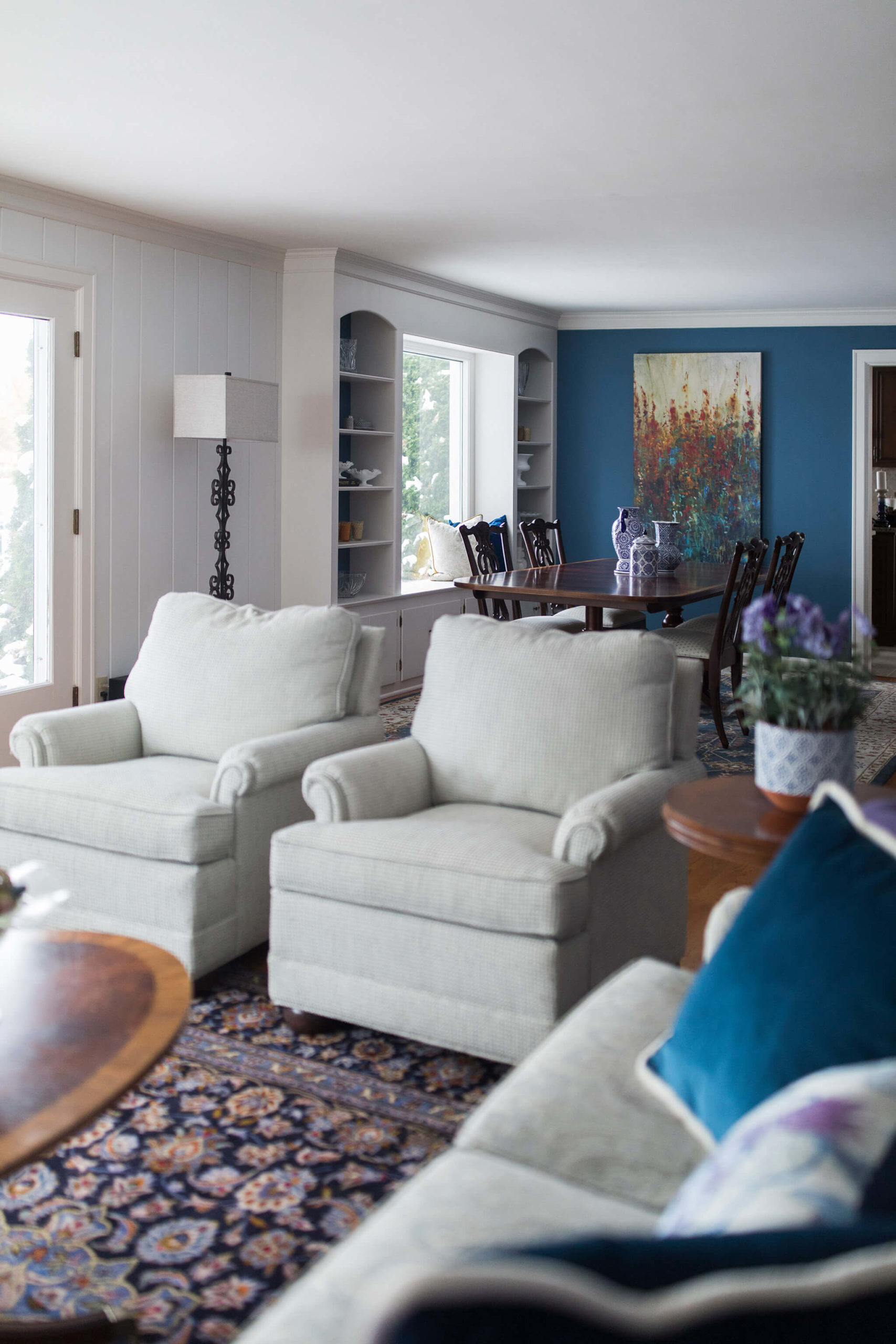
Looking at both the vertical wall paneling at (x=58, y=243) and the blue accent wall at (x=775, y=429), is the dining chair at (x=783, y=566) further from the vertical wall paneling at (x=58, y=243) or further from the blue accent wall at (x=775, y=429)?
the vertical wall paneling at (x=58, y=243)

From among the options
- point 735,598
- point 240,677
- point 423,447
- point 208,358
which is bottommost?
point 240,677

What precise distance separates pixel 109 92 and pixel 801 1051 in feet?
12.5

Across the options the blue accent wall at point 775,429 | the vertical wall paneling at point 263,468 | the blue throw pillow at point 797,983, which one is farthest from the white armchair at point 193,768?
the blue accent wall at point 775,429

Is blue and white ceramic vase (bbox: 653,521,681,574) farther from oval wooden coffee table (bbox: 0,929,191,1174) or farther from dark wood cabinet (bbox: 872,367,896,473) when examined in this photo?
oval wooden coffee table (bbox: 0,929,191,1174)

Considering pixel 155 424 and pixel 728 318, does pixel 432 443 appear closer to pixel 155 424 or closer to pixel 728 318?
pixel 728 318

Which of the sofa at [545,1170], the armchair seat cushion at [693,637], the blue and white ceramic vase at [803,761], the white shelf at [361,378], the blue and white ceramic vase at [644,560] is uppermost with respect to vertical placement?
the white shelf at [361,378]

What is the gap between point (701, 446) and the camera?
364 inches

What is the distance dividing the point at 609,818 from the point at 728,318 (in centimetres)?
744

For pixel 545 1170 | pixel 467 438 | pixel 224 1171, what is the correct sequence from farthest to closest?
pixel 467 438 → pixel 224 1171 → pixel 545 1170

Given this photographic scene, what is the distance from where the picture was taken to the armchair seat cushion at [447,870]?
2428 millimetres

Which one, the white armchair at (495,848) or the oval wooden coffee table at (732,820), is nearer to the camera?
the oval wooden coffee table at (732,820)

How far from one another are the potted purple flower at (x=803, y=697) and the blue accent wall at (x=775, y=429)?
6884 millimetres

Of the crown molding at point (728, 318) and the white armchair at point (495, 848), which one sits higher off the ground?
the crown molding at point (728, 318)

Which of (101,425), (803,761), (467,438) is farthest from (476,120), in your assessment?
(467,438)
